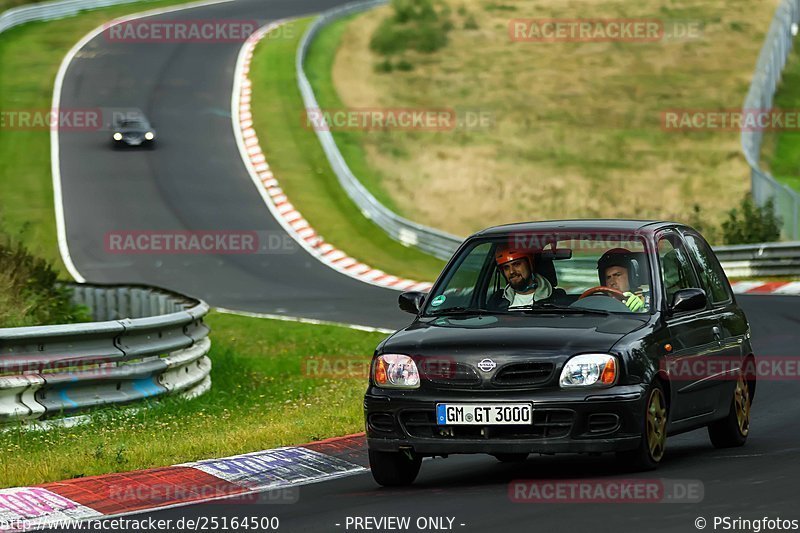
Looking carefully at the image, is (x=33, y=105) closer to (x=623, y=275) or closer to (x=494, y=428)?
(x=623, y=275)

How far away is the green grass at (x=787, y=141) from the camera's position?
41.9 metres

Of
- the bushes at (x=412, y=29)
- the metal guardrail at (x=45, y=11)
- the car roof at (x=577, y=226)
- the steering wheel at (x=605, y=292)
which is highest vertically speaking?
the metal guardrail at (x=45, y=11)

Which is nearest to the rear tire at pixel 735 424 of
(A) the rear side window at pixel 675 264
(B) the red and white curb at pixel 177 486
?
(A) the rear side window at pixel 675 264

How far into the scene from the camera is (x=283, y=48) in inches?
2194

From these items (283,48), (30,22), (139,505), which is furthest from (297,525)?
(30,22)

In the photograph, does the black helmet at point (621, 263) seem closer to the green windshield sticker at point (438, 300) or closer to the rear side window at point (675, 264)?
the rear side window at point (675, 264)

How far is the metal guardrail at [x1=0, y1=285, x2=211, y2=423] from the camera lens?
38.1 feet

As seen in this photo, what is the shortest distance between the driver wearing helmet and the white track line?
16828 millimetres

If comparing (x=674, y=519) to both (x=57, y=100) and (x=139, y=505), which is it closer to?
(x=139, y=505)

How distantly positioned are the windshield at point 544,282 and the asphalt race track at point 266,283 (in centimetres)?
102

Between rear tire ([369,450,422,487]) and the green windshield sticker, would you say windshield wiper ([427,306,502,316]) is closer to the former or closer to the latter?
the green windshield sticker

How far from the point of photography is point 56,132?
44.5m

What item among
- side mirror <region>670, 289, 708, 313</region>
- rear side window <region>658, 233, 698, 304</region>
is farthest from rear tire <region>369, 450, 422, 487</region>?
rear side window <region>658, 233, 698, 304</region>

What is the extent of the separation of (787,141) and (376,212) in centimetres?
1640
